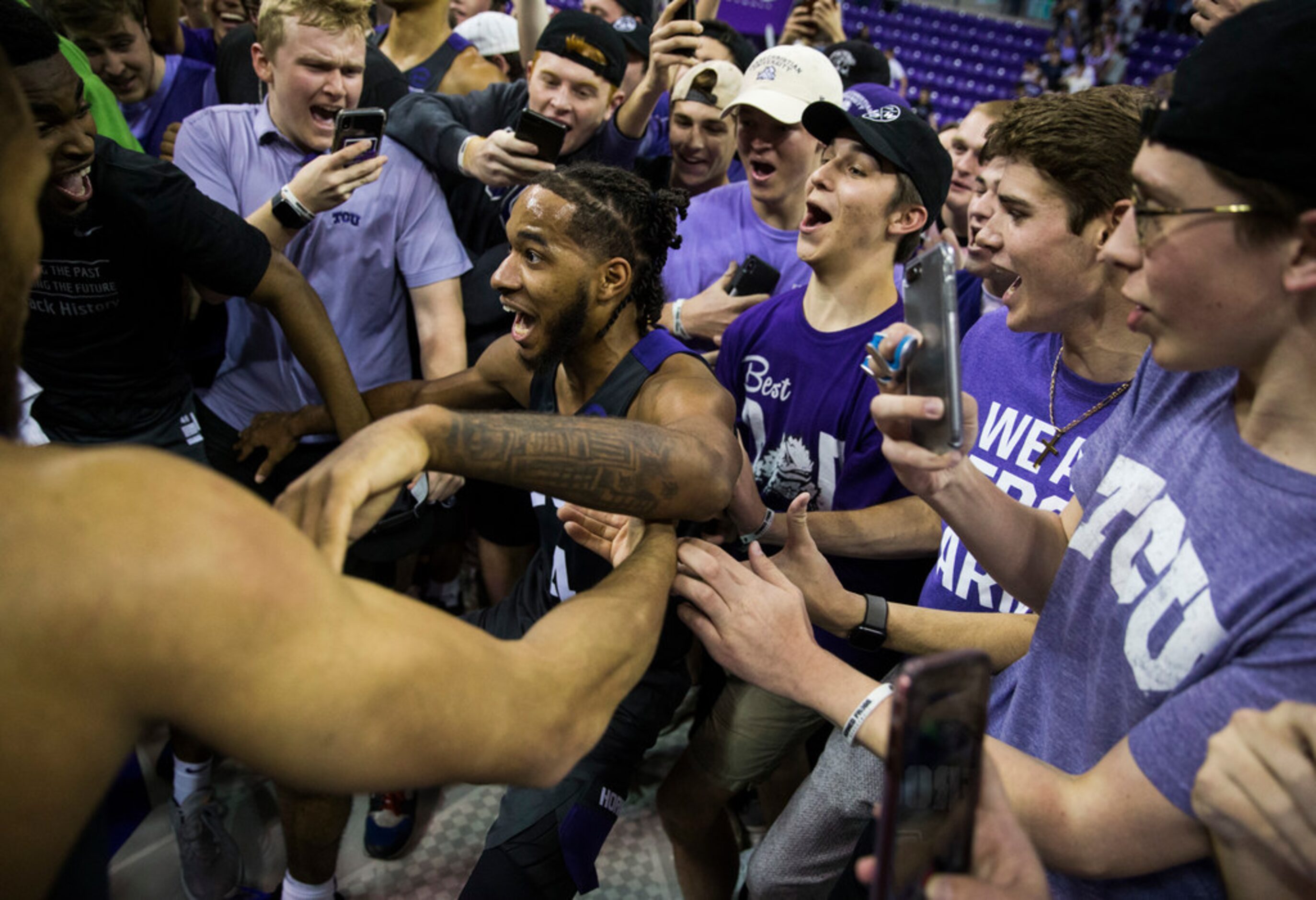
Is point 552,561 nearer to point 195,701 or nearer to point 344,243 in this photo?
point 344,243

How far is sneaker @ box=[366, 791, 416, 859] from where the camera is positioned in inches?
127

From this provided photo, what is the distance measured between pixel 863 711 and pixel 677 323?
7.22 ft

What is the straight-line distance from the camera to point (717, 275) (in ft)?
→ 12.4

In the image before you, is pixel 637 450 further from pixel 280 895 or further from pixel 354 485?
pixel 280 895

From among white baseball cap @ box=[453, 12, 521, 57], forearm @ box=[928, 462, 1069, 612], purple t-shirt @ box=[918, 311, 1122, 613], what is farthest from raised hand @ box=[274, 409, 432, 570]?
white baseball cap @ box=[453, 12, 521, 57]

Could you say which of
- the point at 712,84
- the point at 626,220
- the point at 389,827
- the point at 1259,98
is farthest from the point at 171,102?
the point at 1259,98

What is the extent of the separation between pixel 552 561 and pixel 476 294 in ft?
4.71

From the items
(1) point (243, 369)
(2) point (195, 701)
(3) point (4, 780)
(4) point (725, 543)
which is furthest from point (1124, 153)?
(1) point (243, 369)

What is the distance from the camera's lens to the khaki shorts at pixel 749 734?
269cm

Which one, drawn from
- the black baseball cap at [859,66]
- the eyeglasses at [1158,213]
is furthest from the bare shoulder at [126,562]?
the black baseball cap at [859,66]

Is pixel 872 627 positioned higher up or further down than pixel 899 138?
further down

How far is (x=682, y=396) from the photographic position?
2346mm

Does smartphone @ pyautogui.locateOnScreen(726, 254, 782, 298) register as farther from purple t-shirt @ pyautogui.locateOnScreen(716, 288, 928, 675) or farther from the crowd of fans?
purple t-shirt @ pyautogui.locateOnScreen(716, 288, 928, 675)

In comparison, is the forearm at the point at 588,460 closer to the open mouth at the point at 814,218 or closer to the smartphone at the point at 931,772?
the smartphone at the point at 931,772
